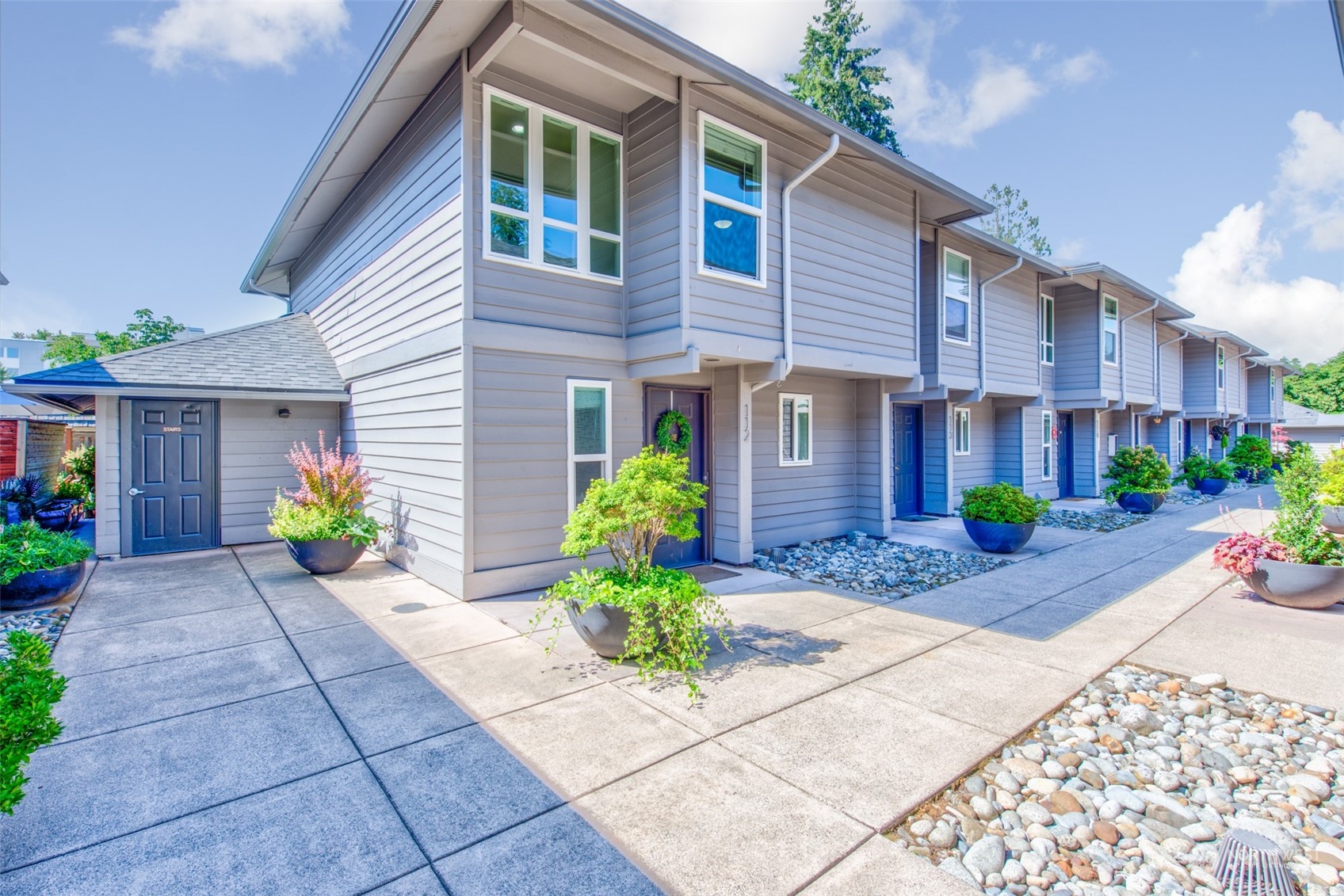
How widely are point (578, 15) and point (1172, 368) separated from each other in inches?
883

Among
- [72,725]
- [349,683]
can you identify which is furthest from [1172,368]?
[72,725]

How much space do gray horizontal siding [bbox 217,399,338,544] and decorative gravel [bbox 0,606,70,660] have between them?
328 cm

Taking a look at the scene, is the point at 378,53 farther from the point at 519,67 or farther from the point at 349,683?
the point at 349,683

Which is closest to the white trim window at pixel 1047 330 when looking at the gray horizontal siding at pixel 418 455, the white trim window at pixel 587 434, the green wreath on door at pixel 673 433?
the green wreath on door at pixel 673 433

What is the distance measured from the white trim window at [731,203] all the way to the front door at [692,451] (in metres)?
1.73

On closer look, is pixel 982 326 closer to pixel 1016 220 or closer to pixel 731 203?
pixel 731 203

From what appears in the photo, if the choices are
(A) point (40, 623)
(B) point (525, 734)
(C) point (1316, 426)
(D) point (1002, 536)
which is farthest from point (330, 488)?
(C) point (1316, 426)

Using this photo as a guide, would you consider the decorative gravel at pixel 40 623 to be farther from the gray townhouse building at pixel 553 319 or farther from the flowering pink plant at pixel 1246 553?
the flowering pink plant at pixel 1246 553

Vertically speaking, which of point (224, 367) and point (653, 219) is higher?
point (653, 219)

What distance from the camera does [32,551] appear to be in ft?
18.5

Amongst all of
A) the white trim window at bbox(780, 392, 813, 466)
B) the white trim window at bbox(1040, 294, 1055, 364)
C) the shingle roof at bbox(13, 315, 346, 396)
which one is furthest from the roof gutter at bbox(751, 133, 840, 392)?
the white trim window at bbox(1040, 294, 1055, 364)

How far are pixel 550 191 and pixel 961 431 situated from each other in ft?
31.3

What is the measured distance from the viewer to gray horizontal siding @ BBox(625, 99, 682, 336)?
6.33 meters

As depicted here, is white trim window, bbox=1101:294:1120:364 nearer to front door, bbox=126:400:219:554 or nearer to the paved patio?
the paved patio
